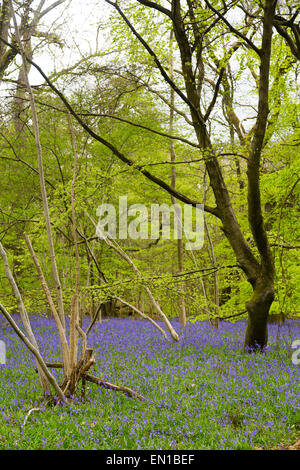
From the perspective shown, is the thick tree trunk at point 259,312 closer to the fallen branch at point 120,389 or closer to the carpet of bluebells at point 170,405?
the carpet of bluebells at point 170,405

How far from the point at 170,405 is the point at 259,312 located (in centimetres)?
362

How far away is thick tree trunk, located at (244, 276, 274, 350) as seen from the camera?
789 cm

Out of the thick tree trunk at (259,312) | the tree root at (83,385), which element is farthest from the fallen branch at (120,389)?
the thick tree trunk at (259,312)

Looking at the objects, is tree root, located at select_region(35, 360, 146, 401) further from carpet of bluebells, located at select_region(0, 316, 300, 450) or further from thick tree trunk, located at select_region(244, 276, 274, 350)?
thick tree trunk, located at select_region(244, 276, 274, 350)

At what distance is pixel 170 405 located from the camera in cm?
508

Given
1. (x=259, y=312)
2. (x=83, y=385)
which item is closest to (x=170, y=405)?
(x=83, y=385)

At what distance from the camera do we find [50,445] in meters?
3.97

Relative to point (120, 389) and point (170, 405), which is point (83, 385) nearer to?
point (120, 389)

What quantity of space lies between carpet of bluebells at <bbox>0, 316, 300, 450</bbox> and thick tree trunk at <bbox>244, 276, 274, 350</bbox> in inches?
12.1

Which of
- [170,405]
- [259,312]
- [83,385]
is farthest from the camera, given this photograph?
[259,312]

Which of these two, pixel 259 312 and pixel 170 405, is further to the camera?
pixel 259 312

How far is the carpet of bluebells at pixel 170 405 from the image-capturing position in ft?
13.3

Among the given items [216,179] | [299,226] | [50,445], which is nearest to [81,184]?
[216,179]
